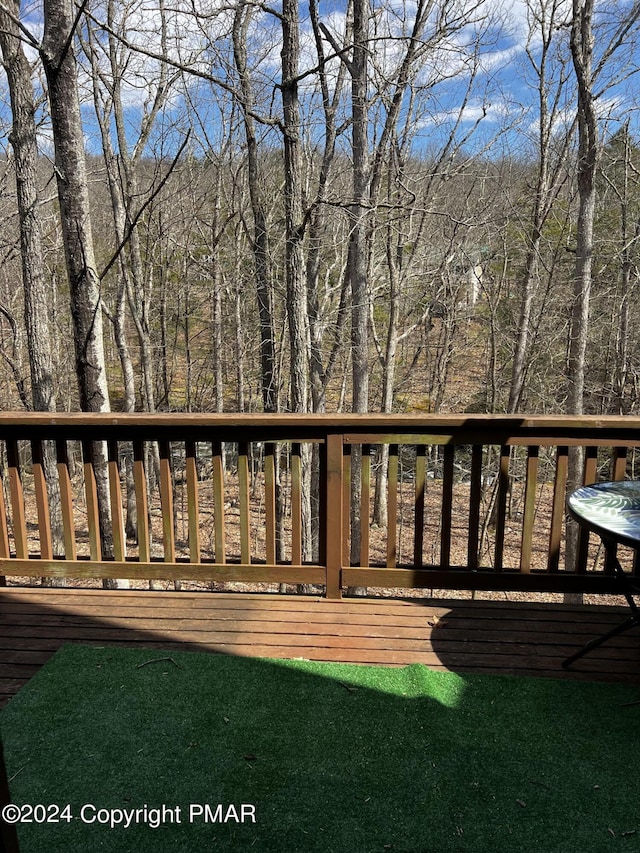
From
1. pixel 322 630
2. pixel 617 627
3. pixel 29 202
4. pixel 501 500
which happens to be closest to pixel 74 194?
pixel 29 202

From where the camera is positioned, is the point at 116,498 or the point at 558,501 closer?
the point at 558,501

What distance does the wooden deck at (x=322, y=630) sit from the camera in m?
2.39

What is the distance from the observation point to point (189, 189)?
11.5 metres

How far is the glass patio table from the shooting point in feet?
6.50

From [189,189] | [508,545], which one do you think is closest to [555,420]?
[508,545]

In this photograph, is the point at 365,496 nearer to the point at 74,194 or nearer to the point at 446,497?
the point at 446,497

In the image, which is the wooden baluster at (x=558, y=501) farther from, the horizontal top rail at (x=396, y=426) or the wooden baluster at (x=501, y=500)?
the wooden baluster at (x=501, y=500)

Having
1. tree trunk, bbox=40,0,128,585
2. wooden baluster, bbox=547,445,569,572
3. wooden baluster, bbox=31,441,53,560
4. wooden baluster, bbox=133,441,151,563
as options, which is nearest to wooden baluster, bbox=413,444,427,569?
wooden baluster, bbox=547,445,569,572

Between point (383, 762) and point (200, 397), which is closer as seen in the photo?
point (383, 762)

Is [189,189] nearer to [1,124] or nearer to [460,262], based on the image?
[1,124]

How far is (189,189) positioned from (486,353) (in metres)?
7.98

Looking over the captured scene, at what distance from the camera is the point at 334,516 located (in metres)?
2.85

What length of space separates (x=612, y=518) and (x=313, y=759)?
4.47ft
